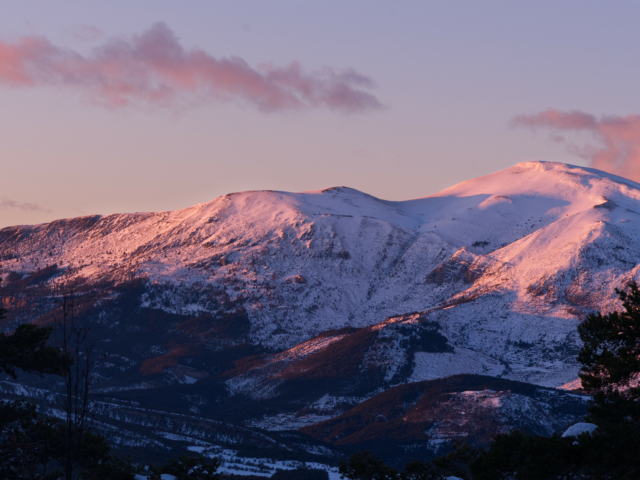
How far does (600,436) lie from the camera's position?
56.4 metres

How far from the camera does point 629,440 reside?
181 ft

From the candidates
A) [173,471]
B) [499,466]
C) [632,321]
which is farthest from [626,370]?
[173,471]

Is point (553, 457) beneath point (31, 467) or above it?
beneath

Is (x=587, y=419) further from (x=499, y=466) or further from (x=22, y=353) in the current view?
(x=22, y=353)

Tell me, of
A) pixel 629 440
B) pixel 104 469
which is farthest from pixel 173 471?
pixel 629 440

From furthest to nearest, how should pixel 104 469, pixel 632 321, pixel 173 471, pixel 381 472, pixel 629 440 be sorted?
pixel 381 472
pixel 173 471
pixel 104 469
pixel 632 321
pixel 629 440

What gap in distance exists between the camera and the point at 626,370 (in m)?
57.4

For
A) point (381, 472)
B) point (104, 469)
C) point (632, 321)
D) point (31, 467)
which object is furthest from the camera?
point (381, 472)

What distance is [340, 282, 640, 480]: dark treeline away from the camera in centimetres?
5556

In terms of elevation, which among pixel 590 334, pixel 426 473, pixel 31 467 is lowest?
pixel 426 473

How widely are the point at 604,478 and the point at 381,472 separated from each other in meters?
30.8

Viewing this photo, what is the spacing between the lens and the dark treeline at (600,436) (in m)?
55.6

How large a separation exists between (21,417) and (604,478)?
43.5m

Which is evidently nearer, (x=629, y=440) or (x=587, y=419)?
(x=629, y=440)
